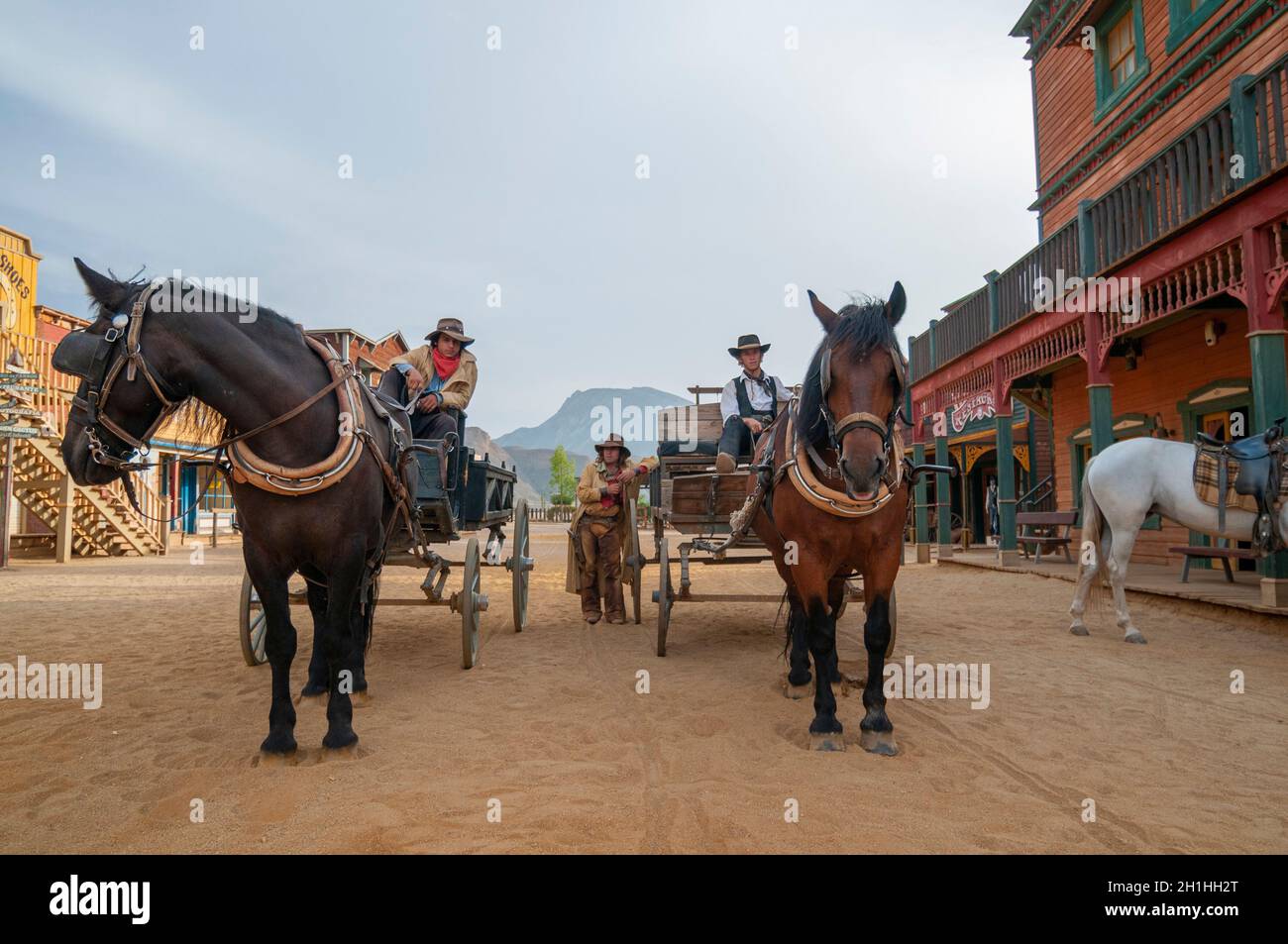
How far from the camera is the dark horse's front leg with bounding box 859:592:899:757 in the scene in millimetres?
3588

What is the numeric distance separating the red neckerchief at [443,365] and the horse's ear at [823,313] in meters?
3.01

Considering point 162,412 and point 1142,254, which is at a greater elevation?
point 1142,254

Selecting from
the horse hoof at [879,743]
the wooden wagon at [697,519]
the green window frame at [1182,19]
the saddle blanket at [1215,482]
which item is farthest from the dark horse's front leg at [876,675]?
the green window frame at [1182,19]

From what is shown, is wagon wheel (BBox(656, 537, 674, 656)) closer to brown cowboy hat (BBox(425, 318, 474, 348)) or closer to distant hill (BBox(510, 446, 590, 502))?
brown cowboy hat (BBox(425, 318, 474, 348))

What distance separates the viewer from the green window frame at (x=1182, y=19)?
32.2 ft

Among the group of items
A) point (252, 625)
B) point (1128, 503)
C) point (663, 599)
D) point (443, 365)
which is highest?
point (443, 365)

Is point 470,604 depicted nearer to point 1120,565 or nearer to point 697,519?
point 697,519

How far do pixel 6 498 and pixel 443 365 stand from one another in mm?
13923

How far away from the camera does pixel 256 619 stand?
5.59 meters

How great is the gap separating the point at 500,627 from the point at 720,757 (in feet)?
15.2

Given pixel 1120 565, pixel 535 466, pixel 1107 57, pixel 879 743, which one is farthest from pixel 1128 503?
pixel 535 466

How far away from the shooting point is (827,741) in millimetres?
3611

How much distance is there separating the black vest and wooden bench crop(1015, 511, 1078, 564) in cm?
688

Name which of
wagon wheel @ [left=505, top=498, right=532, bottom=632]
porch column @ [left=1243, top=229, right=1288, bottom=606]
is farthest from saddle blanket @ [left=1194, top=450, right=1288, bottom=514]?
wagon wheel @ [left=505, top=498, right=532, bottom=632]
